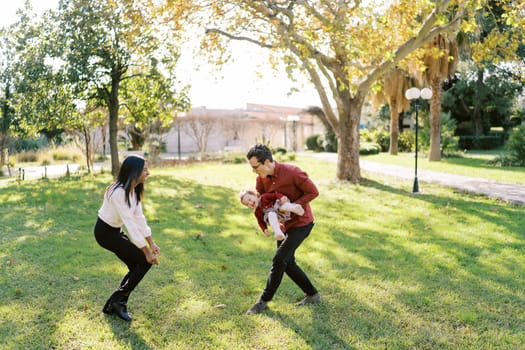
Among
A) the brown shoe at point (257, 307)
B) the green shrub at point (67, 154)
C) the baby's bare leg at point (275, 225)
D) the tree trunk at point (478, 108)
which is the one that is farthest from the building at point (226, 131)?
the baby's bare leg at point (275, 225)

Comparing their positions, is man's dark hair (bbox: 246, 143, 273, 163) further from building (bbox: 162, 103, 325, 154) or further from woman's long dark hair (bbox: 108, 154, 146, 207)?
building (bbox: 162, 103, 325, 154)

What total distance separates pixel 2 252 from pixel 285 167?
4.84 meters

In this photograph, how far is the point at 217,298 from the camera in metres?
4.63

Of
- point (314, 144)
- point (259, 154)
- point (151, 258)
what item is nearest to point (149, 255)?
point (151, 258)

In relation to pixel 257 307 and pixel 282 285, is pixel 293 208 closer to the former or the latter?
pixel 257 307

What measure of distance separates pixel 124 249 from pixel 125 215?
1.28 ft

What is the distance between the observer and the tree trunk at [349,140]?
1334cm

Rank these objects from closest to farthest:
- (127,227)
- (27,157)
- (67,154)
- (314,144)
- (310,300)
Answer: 1. (127,227)
2. (310,300)
3. (67,154)
4. (27,157)
5. (314,144)

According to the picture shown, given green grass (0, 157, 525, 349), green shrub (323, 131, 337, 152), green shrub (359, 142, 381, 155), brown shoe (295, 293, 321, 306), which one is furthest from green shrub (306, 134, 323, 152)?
brown shoe (295, 293, 321, 306)

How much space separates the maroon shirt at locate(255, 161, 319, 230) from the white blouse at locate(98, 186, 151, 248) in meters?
1.22

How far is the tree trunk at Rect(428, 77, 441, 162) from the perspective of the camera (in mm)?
21000

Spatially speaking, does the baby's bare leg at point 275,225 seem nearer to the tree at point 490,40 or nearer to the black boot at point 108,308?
the black boot at point 108,308

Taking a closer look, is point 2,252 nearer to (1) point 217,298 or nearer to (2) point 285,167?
(1) point 217,298

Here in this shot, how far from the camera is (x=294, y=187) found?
158 inches
